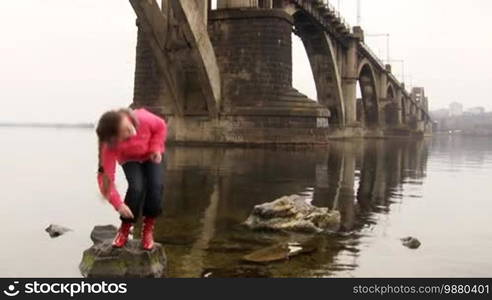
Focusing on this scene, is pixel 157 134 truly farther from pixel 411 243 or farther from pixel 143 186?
pixel 411 243

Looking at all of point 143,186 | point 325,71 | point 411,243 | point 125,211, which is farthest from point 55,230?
point 325,71

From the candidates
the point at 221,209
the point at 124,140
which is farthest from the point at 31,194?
the point at 124,140

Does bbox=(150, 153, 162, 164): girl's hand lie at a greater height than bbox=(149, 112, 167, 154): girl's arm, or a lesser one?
lesser

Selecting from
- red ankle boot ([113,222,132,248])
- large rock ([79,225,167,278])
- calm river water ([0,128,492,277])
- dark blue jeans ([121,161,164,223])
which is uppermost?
dark blue jeans ([121,161,164,223])

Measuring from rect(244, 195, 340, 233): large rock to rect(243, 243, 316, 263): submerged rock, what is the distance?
3.01 ft

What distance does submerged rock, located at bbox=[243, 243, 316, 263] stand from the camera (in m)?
5.23

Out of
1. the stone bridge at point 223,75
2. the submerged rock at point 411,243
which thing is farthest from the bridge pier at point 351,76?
the submerged rock at point 411,243

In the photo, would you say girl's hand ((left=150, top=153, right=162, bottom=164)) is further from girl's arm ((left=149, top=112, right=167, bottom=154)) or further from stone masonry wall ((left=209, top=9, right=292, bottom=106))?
stone masonry wall ((left=209, top=9, right=292, bottom=106))

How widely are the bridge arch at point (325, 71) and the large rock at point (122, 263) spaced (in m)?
43.9

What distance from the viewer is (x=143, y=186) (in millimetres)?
4473

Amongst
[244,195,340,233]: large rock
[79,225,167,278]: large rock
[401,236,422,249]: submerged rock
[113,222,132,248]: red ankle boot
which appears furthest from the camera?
[244,195,340,233]: large rock

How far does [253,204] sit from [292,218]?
2136 millimetres

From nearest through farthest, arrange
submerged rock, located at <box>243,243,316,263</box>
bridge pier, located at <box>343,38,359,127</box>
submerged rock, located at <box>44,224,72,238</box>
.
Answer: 1. submerged rock, located at <box>243,243,316,263</box>
2. submerged rock, located at <box>44,224,72,238</box>
3. bridge pier, located at <box>343,38,359,127</box>

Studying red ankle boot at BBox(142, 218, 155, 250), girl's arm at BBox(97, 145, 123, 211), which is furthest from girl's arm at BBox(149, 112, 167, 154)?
red ankle boot at BBox(142, 218, 155, 250)
